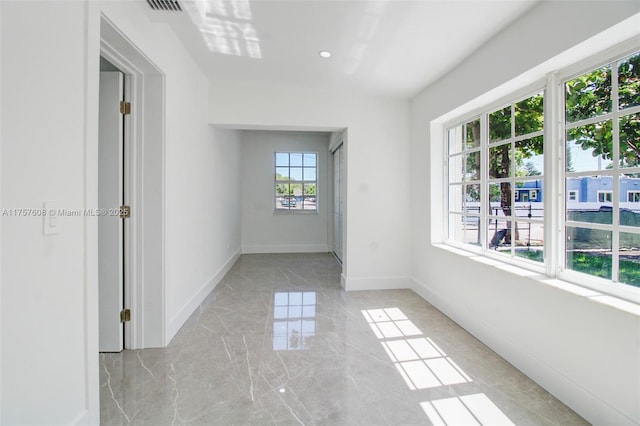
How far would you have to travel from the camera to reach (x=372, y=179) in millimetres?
3830

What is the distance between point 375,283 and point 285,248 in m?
3.11

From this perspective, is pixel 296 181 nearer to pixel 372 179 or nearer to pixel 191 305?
pixel 372 179

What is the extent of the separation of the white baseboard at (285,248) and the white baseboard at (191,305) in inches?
71.6

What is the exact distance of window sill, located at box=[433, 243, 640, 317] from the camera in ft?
4.91

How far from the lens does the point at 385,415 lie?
1636 millimetres

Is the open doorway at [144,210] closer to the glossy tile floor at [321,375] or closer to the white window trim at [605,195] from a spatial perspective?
the glossy tile floor at [321,375]

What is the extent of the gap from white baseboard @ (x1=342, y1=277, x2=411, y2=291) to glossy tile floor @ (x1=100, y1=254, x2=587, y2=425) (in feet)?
1.95

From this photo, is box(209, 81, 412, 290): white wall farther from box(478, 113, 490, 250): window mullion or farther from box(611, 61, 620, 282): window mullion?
box(611, 61, 620, 282): window mullion

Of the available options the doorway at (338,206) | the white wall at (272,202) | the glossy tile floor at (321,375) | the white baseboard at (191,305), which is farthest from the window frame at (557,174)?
the white wall at (272,202)

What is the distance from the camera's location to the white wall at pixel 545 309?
1.48m

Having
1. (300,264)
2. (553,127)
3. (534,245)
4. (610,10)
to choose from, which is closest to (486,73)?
(553,127)
